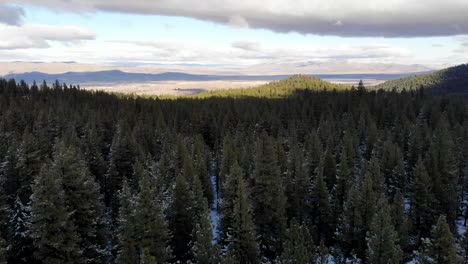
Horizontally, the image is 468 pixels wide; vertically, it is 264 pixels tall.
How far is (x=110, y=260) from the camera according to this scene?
110 ft

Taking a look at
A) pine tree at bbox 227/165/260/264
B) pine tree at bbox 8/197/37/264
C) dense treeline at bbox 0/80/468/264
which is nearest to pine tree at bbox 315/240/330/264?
dense treeline at bbox 0/80/468/264

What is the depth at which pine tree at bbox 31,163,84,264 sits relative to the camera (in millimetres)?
22797

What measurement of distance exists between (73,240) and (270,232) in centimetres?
1761

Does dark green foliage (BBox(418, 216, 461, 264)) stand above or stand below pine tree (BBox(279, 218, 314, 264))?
above

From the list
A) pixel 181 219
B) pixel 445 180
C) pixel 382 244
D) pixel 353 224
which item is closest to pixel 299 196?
pixel 353 224

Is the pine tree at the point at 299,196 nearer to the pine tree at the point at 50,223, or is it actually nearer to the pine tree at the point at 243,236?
the pine tree at the point at 243,236

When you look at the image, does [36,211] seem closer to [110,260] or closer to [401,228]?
[110,260]

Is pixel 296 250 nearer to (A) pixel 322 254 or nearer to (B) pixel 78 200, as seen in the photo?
(A) pixel 322 254

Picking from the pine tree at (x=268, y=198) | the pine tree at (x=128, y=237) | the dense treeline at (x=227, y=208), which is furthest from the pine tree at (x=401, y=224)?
the pine tree at (x=128, y=237)

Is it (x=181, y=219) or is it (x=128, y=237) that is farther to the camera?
(x=181, y=219)

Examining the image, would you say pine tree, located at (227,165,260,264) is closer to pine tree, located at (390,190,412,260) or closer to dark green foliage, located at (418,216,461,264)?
dark green foliage, located at (418,216,461,264)

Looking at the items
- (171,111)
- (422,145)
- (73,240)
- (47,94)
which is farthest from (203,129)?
(47,94)

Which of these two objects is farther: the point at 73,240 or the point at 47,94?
the point at 47,94

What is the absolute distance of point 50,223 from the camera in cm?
2328
